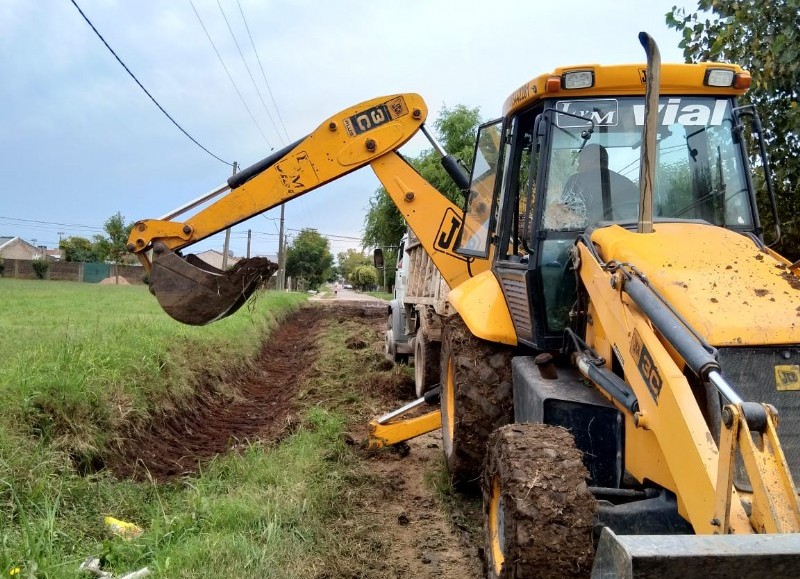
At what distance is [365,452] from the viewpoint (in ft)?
22.9

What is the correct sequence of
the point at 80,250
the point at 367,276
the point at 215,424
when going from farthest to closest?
1. the point at 367,276
2. the point at 80,250
3. the point at 215,424

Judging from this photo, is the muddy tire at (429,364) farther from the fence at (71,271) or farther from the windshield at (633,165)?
the fence at (71,271)

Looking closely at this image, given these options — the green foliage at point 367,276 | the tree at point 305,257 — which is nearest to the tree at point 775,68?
the tree at point 305,257

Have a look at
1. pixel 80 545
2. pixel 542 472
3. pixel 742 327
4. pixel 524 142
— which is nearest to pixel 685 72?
pixel 524 142

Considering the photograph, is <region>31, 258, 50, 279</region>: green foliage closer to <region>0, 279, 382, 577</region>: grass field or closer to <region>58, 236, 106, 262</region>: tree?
<region>58, 236, 106, 262</region>: tree

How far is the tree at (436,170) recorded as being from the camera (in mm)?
28906

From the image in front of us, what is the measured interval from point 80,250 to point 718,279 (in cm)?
8099

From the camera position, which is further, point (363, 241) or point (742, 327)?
point (363, 241)

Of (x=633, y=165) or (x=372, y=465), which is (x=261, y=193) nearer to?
(x=372, y=465)

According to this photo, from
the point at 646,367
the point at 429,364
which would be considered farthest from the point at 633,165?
the point at 429,364

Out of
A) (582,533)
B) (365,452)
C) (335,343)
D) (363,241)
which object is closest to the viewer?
(582,533)

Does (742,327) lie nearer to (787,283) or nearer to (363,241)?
(787,283)

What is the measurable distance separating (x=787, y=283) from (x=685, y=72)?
1816 mm

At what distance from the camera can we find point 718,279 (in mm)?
3434
